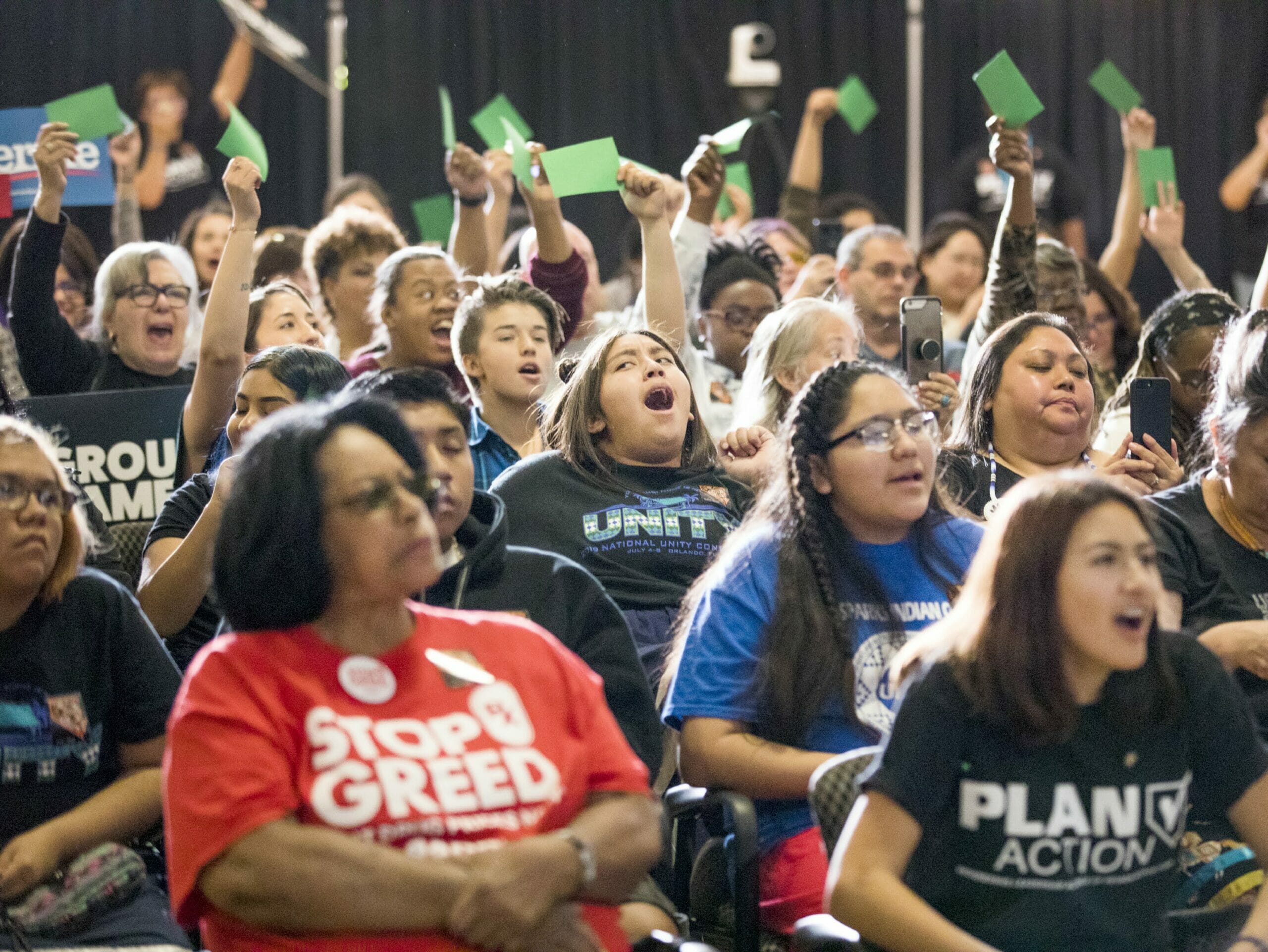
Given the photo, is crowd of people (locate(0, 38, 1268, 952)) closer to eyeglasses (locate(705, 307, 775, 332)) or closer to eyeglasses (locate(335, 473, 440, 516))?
eyeglasses (locate(335, 473, 440, 516))

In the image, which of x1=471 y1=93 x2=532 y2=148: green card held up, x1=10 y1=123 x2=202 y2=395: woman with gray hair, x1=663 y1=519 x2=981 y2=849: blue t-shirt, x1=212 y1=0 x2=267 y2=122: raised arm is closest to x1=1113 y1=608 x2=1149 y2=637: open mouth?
x1=663 y1=519 x2=981 y2=849: blue t-shirt

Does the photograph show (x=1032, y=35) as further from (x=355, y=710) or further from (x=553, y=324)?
(x=355, y=710)

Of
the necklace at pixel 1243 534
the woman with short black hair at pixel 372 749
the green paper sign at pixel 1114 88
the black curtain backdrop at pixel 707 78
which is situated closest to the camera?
the woman with short black hair at pixel 372 749

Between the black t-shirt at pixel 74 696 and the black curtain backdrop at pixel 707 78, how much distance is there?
5.03 meters

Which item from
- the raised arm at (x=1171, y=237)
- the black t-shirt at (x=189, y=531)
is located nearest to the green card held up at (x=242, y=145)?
the black t-shirt at (x=189, y=531)

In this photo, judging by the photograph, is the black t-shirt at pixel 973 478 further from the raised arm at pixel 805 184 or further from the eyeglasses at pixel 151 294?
the raised arm at pixel 805 184

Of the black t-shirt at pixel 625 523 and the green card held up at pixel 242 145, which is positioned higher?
the green card held up at pixel 242 145

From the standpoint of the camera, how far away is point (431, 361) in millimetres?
4031

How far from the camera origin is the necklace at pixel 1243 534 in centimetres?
262

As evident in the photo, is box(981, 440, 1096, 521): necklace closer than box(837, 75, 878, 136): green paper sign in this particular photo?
Yes

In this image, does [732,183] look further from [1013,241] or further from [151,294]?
[151,294]

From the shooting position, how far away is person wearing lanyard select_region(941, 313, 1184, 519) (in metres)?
3.13

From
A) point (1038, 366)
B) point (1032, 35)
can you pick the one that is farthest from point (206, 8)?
point (1038, 366)

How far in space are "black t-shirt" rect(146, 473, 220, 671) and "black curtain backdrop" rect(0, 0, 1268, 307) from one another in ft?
13.9
